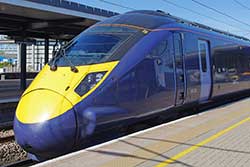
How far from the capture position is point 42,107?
6.15 m

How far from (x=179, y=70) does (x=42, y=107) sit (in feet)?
13.5

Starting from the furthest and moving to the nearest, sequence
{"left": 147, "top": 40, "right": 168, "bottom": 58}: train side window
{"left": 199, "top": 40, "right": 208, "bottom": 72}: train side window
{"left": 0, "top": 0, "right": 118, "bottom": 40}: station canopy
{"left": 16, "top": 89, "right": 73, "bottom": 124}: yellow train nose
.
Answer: {"left": 0, "top": 0, "right": 118, "bottom": 40}: station canopy < {"left": 199, "top": 40, "right": 208, "bottom": 72}: train side window < {"left": 147, "top": 40, "right": 168, "bottom": 58}: train side window < {"left": 16, "top": 89, "right": 73, "bottom": 124}: yellow train nose

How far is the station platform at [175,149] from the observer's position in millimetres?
5410

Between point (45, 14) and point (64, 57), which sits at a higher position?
point (45, 14)

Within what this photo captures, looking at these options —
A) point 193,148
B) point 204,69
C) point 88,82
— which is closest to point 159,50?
point 88,82

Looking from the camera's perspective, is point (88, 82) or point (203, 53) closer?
point (88, 82)

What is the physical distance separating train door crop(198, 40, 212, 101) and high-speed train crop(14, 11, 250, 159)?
0.03 metres

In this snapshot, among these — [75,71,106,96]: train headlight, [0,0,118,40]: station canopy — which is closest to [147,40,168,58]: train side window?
[75,71,106,96]: train headlight

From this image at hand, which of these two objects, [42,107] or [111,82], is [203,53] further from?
[42,107]

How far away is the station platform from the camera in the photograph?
541cm

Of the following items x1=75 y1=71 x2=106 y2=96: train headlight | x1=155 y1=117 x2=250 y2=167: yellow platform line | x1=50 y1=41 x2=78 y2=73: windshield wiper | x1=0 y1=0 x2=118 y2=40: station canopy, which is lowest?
x1=155 y1=117 x2=250 y2=167: yellow platform line

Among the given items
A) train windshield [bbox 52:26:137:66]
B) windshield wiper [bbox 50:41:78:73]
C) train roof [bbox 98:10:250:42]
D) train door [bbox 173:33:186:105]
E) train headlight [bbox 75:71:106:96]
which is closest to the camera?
train headlight [bbox 75:71:106:96]

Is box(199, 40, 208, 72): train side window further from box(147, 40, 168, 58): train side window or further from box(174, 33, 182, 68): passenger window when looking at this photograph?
box(147, 40, 168, 58): train side window

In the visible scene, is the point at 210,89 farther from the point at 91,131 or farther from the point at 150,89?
the point at 91,131
